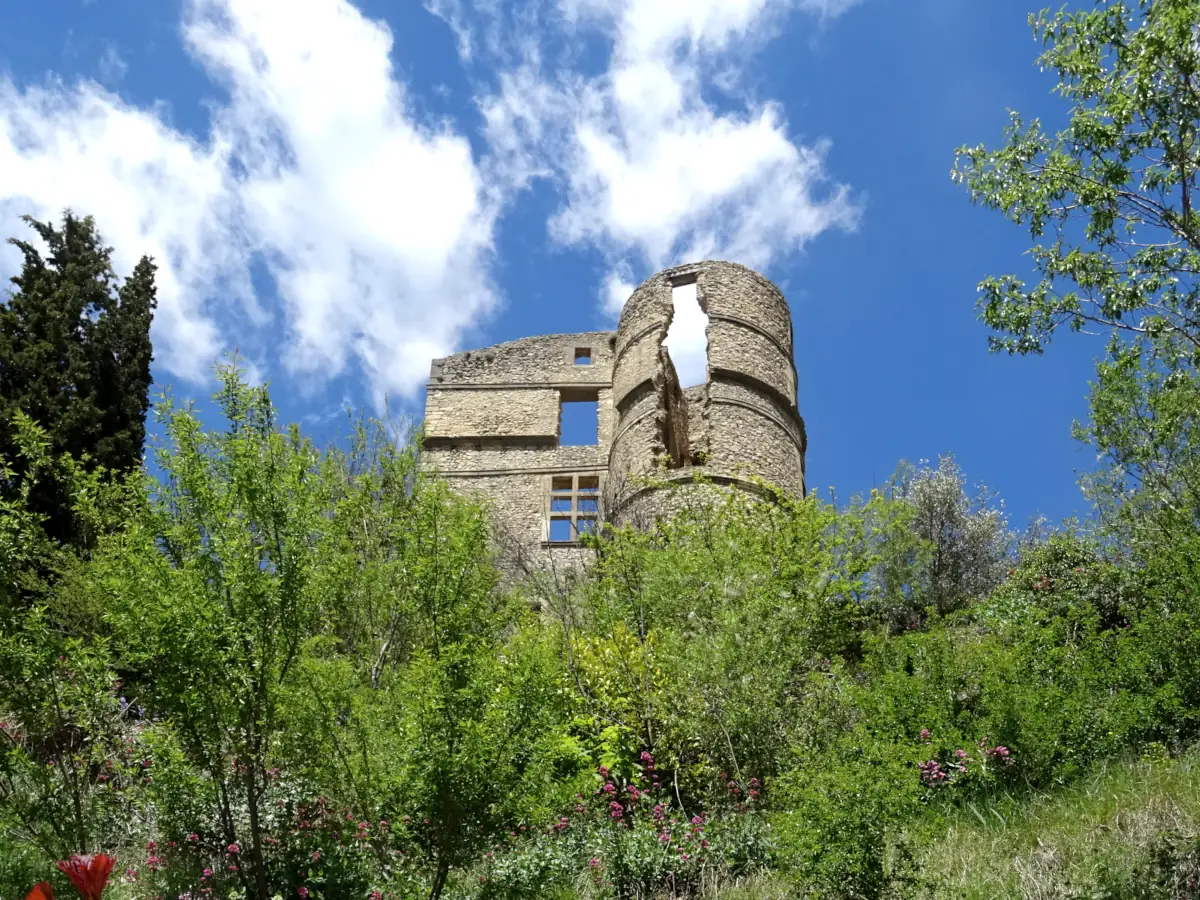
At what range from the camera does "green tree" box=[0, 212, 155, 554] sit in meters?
14.2

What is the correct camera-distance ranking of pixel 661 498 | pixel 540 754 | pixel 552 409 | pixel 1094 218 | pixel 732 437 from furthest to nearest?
pixel 552 409 < pixel 732 437 < pixel 661 498 < pixel 1094 218 < pixel 540 754

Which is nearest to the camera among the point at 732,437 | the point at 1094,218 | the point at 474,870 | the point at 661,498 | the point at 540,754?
the point at 540,754

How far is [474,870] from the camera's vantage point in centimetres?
727

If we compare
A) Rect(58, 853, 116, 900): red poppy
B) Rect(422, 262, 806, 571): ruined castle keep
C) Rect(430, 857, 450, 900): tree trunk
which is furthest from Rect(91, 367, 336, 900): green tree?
Rect(422, 262, 806, 571): ruined castle keep

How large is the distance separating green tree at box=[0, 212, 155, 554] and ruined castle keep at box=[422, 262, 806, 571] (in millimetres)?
6416

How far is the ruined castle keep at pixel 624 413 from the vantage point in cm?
1847

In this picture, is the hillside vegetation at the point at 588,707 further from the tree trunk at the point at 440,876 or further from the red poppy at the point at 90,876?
the red poppy at the point at 90,876

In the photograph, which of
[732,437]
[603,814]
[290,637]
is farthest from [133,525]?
[732,437]

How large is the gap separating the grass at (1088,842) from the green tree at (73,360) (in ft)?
36.4

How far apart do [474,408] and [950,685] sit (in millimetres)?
17960

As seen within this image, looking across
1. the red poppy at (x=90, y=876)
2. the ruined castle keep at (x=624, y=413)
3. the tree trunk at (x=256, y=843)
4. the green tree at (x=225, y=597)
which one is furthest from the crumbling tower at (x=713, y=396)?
the red poppy at (x=90, y=876)

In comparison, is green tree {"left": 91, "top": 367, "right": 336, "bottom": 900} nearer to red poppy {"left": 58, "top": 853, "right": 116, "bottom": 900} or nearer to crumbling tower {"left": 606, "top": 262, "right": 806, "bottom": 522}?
red poppy {"left": 58, "top": 853, "right": 116, "bottom": 900}

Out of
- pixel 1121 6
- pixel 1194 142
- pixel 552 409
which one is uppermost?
pixel 552 409

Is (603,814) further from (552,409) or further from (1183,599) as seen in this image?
(552,409)
